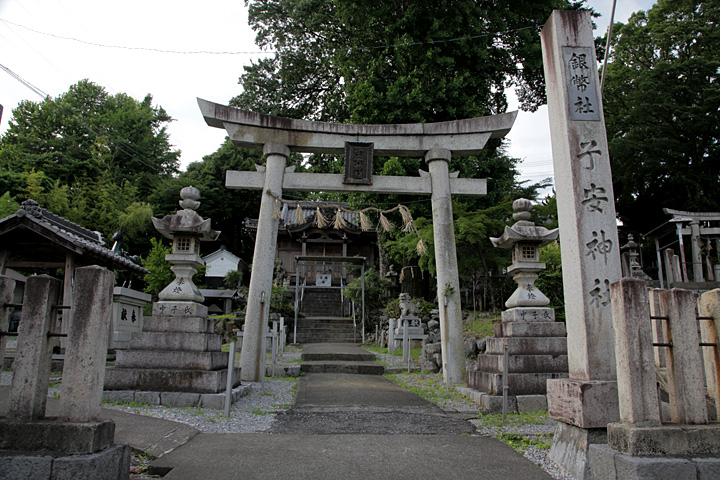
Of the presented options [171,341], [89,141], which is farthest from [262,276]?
[89,141]

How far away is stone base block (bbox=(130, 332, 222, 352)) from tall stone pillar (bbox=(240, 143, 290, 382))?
1601 mm

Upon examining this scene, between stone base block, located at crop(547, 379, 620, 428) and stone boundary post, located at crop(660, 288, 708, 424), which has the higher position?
stone boundary post, located at crop(660, 288, 708, 424)

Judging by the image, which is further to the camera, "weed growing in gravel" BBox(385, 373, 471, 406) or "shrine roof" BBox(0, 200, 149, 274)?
"shrine roof" BBox(0, 200, 149, 274)

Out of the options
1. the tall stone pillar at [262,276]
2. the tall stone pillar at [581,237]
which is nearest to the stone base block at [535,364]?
the tall stone pillar at [581,237]

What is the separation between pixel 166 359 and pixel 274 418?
2.09m

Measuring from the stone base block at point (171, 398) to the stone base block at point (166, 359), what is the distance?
418mm

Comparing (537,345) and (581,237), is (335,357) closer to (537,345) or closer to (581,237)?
(537,345)

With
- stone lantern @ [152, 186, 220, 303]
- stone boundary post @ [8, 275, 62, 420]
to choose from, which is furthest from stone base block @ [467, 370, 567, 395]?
stone boundary post @ [8, 275, 62, 420]

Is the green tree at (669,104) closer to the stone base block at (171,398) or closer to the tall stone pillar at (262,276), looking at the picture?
the tall stone pillar at (262,276)

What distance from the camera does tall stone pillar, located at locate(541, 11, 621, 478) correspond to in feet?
12.3

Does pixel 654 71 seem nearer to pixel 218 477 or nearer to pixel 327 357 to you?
pixel 327 357

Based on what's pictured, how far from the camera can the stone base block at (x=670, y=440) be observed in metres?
3.00

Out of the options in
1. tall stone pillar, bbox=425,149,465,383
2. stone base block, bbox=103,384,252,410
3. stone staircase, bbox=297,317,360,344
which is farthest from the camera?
stone staircase, bbox=297,317,360,344

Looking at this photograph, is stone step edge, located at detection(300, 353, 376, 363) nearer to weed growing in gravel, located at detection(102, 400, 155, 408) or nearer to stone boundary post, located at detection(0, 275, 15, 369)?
weed growing in gravel, located at detection(102, 400, 155, 408)
